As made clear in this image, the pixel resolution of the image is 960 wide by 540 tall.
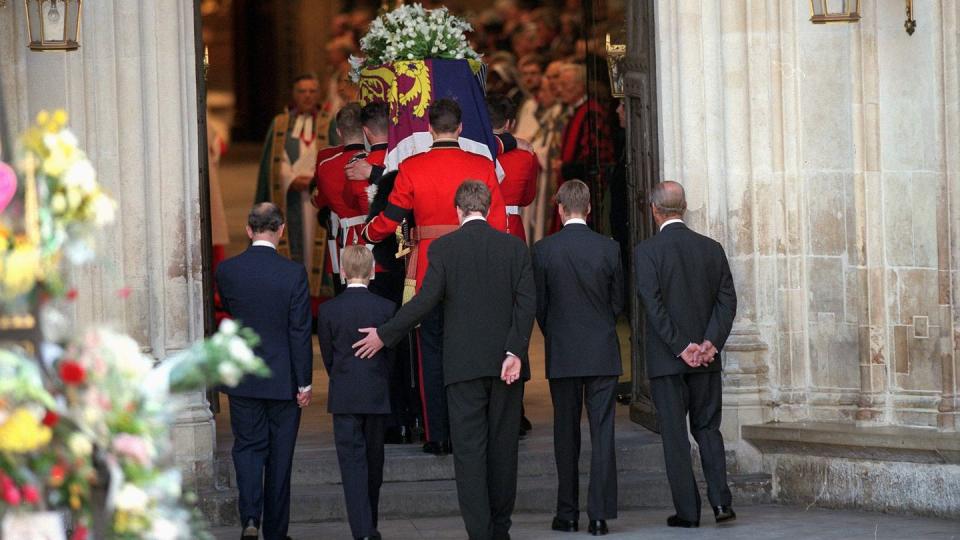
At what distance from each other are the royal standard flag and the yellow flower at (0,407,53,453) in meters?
5.53

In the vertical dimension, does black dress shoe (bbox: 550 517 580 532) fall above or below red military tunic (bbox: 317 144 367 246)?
below

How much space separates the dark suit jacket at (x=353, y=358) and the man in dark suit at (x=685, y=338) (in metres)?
1.32

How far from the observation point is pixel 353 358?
8086 mm

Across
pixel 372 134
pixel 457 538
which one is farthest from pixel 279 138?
pixel 457 538

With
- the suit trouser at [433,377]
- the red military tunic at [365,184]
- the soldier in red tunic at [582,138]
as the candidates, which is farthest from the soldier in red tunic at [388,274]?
the soldier in red tunic at [582,138]

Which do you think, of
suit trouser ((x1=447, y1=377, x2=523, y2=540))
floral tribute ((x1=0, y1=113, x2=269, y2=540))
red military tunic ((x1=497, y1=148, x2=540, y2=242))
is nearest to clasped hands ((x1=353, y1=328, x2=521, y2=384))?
suit trouser ((x1=447, y1=377, x2=523, y2=540))

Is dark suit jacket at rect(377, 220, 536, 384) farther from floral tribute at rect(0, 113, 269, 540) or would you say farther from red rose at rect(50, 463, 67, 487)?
red rose at rect(50, 463, 67, 487)

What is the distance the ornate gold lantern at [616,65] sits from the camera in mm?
10742

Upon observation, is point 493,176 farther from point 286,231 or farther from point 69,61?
point 286,231

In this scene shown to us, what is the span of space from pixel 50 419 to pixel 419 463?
502 cm

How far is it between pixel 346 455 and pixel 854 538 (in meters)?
2.39

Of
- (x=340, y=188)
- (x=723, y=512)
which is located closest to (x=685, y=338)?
(x=723, y=512)

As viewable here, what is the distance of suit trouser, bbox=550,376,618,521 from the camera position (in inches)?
333

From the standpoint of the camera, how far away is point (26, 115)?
347 inches
